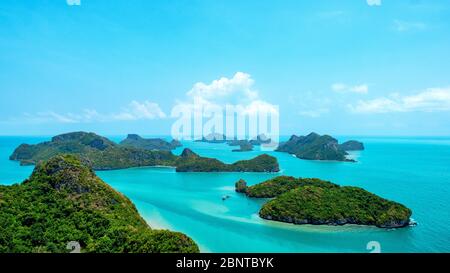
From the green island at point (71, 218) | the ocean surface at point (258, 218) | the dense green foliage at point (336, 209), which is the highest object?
the green island at point (71, 218)

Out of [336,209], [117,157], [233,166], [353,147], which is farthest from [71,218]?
[353,147]

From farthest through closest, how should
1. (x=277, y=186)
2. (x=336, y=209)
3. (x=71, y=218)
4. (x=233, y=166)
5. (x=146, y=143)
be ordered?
1. (x=146, y=143)
2. (x=233, y=166)
3. (x=277, y=186)
4. (x=336, y=209)
5. (x=71, y=218)

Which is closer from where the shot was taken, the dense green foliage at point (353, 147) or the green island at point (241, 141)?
the dense green foliage at point (353, 147)

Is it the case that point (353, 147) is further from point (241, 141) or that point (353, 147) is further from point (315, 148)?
point (241, 141)

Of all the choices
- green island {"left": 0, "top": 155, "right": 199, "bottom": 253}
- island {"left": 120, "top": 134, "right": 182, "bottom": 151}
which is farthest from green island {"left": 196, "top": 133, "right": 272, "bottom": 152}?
green island {"left": 0, "top": 155, "right": 199, "bottom": 253}

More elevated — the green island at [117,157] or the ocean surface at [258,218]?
the green island at [117,157]

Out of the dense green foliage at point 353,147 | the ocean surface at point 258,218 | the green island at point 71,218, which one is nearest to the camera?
the green island at point 71,218

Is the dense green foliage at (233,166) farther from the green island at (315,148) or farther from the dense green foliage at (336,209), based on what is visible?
the dense green foliage at (336,209)

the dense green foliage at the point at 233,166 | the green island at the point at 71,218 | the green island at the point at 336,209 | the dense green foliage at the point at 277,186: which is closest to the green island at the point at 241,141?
the dense green foliage at the point at 233,166
